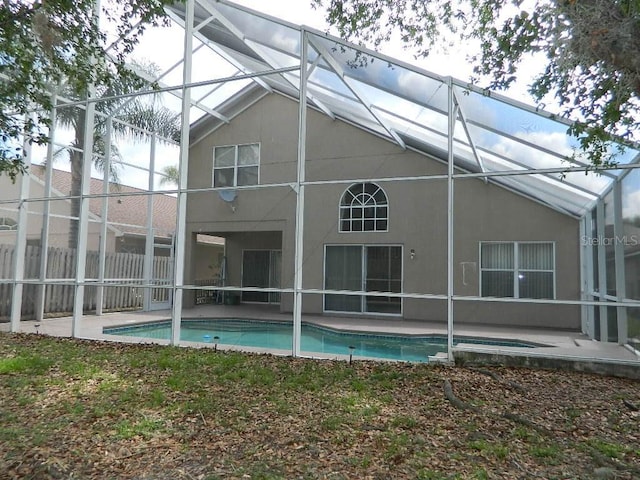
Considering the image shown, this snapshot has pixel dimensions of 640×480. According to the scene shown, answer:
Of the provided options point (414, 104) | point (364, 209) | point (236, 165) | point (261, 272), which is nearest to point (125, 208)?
point (236, 165)

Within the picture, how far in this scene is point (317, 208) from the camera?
43.1ft

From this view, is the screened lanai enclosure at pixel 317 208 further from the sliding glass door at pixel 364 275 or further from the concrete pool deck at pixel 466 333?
the concrete pool deck at pixel 466 333

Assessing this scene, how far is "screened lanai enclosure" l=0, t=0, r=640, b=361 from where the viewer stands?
7066 millimetres

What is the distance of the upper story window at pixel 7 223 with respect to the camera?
10148 mm

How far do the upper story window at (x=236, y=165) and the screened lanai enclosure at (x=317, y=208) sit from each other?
5cm

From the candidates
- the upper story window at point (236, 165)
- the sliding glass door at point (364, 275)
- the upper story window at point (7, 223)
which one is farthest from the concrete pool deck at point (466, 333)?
the upper story window at point (236, 165)

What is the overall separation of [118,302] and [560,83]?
12319 mm

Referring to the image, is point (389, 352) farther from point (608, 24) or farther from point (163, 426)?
point (608, 24)

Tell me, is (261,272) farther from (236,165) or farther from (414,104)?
(414,104)

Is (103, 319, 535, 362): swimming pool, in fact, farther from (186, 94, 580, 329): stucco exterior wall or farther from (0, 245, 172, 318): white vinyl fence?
(186, 94, 580, 329): stucco exterior wall

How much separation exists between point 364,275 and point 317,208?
→ 240 cm

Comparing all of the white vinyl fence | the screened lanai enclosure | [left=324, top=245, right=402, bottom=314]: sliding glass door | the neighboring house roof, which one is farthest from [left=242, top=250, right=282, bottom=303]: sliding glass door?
[left=324, top=245, right=402, bottom=314]: sliding glass door

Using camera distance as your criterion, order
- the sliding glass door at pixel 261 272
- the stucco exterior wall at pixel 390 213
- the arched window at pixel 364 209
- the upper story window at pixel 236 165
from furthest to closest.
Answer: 1. the sliding glass door at pixel 261 272
2. the upper story window at pixel 236 165
3. the arched window at pixel 364 209
4. the stucco exterior wall at pixel 390 213

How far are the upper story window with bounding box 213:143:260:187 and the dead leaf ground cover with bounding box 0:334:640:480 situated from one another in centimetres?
836
